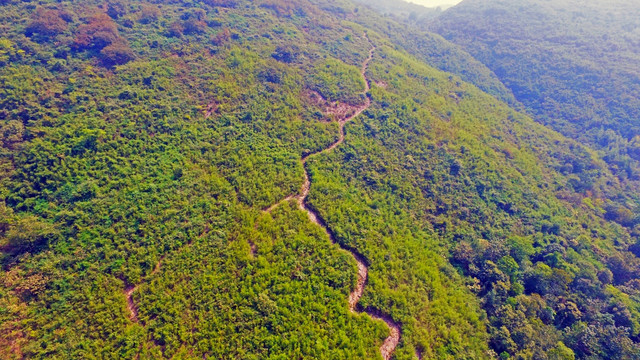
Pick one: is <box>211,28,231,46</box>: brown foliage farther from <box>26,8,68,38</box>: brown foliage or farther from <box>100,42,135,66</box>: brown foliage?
<box>26,8,68,38</box>: brown foliage

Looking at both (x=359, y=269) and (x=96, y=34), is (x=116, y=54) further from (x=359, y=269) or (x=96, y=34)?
(x=359, y=269)

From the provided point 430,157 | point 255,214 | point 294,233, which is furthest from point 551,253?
point 255,214

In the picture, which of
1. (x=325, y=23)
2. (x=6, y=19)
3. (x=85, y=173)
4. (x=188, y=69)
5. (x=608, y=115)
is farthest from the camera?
(x=325, y=23)

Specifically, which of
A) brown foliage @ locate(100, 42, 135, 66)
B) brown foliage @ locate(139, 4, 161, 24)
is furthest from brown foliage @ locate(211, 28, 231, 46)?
brown foliage @ locate(100, 42, 135, 66)

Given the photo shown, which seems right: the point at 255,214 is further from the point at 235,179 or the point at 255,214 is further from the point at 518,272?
the point at 518,272

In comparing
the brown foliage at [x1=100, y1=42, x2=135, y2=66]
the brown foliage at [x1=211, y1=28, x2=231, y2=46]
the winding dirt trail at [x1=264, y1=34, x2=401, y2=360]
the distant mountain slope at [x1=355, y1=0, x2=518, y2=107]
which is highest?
the distant mountain slope at [x1=355, y1=0, x2=518, y2=107]

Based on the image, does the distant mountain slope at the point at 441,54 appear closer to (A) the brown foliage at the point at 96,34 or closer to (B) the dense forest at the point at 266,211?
(B) the dense forest at the point at 266,211
